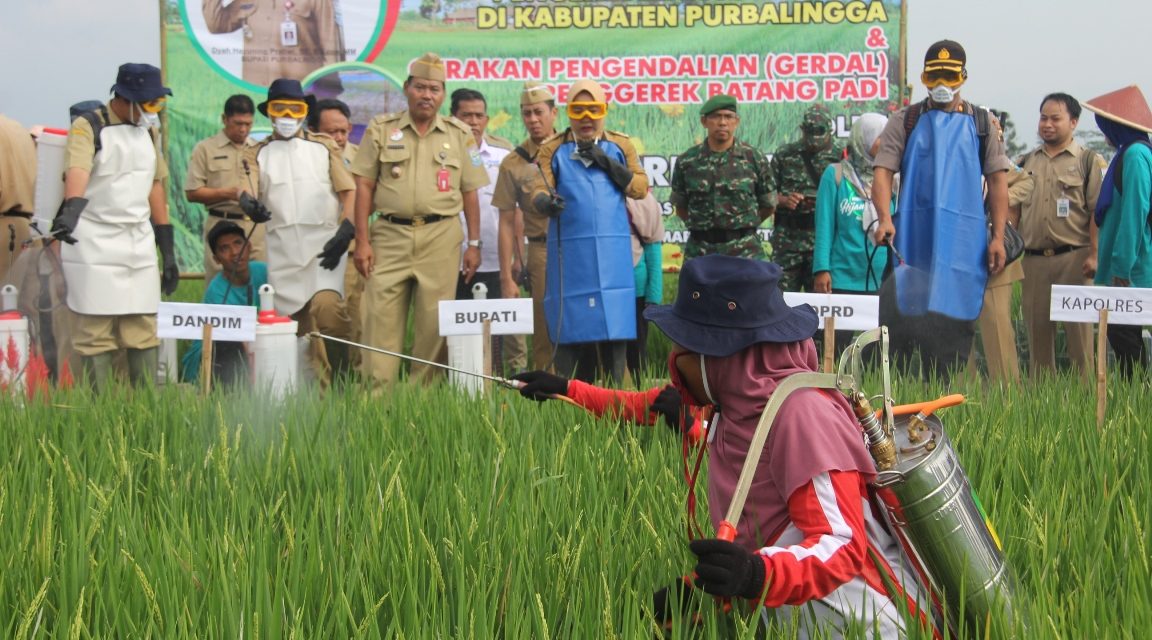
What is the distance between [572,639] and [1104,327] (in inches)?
112

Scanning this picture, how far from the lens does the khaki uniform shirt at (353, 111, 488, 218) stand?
19.1 ft

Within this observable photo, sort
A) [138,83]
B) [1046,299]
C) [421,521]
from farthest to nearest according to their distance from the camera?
[1046,299]
[138,83]
[421,521]

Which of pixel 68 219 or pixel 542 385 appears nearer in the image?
pixel 542 385

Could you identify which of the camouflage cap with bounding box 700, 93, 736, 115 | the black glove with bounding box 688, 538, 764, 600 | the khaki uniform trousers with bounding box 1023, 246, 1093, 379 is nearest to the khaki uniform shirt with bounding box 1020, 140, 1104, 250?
the khaki uniform trousers with bounding box 1023, 246, 1093, 379

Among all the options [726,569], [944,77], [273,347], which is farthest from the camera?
[273,347]

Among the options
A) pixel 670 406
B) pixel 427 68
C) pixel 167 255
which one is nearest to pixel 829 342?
pixel 670 406

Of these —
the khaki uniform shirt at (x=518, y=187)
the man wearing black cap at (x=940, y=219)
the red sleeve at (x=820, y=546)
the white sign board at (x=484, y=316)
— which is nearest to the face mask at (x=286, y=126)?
the khaki uniform shirt at (x=518, y=187)

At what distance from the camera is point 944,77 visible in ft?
16.9

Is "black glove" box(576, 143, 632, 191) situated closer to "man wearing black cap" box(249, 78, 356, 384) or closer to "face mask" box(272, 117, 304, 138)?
"man wearing black cap" box(249, 78, 356, 384)

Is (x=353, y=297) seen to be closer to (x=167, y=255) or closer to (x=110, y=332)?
(x=167, y=255)

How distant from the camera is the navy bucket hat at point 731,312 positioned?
6.52 feet

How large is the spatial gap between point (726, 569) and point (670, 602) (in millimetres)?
331

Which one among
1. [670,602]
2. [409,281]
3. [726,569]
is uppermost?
[409,281]

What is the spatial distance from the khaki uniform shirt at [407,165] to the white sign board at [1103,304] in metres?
2.73
